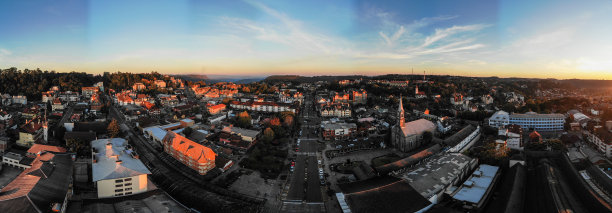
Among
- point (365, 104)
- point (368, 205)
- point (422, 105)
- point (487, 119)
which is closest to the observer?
point (368, 205)

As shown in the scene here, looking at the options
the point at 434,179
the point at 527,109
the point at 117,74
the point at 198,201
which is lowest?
the point at 198,201

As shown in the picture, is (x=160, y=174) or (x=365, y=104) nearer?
(x=160, y=174)

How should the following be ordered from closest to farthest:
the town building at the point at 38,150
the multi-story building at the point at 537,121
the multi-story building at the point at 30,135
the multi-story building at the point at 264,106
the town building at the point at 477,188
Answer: the town building at the point at 477,188, the town building at the point at 38,150, the multi-story building at the point at 30,135, the multi-story building at the point at 537,121, the multi-story building at the point at 264,106

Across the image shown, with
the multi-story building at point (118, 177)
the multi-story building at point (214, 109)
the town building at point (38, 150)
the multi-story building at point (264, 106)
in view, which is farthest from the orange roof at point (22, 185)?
the multi-story building at point (264, 106)

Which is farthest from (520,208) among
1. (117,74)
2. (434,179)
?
(117,74)

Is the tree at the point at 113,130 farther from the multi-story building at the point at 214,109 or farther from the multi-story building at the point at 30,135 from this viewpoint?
the multi-story building at the point at 214,109

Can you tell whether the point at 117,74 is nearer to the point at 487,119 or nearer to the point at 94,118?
the point at 94,118

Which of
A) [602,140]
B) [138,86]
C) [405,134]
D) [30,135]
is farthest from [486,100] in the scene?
[138,86]
